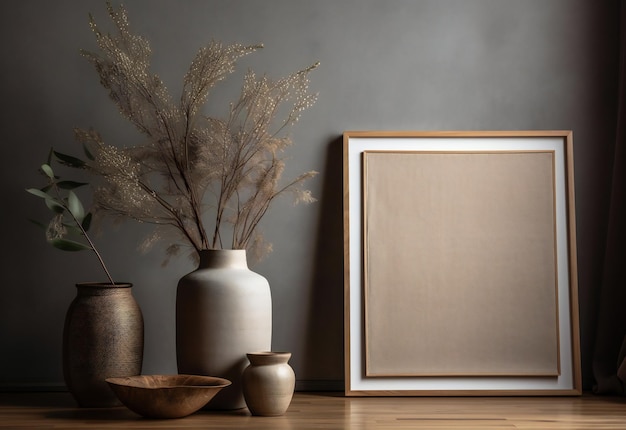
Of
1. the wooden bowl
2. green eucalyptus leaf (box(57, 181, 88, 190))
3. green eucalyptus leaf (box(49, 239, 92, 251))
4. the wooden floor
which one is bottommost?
the wooden floor

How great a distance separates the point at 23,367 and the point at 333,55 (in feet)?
5.29

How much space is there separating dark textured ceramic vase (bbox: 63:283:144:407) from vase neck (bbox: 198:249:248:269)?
30cm

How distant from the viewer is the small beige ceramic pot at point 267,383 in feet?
6.41

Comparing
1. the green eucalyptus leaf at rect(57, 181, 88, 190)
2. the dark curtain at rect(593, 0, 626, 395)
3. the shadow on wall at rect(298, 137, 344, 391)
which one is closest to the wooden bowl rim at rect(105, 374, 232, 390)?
the shadow on wall at rect(298, 137, 344, 391)

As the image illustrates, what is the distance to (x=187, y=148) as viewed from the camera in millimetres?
2248

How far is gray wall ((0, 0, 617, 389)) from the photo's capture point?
2.44 m

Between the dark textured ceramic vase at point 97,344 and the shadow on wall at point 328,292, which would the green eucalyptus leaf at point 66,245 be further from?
the shadow on wall at point 328,292

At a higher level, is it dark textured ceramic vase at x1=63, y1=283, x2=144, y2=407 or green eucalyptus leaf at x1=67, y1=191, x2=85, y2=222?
green eucalyptus leaf at x1=67, y1=191, x2=85, y2=222

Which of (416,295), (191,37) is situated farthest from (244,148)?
(416,295)

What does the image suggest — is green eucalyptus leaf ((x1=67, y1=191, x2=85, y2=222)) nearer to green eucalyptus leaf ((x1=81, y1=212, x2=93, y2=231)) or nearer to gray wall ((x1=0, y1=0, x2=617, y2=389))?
green eucalyptus leaf ((x1=81, y1=212, x2=93, y2=231))

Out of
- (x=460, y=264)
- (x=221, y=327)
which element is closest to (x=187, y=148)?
(x=221, y=327)

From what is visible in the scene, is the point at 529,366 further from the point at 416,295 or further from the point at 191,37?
the point at 191,37

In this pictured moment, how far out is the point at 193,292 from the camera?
82.2 inches

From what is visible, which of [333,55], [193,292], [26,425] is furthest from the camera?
[333,55]
